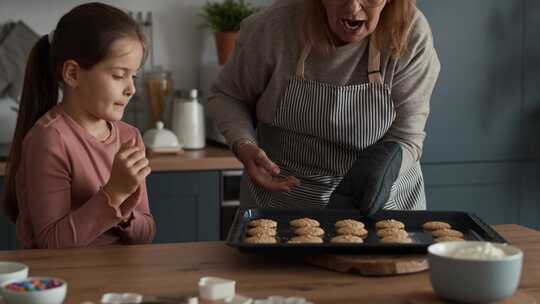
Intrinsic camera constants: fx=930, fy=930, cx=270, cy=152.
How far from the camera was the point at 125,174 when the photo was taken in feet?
5.55

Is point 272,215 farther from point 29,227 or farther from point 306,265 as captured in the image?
point 29,227

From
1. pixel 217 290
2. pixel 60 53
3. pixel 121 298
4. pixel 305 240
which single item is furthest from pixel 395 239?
pixel 60 53

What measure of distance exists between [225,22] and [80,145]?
6.07 ft

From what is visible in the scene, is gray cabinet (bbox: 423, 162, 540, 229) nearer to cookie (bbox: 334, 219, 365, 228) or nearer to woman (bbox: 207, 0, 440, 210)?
woman (bbox: 207, 0, 440, 210)

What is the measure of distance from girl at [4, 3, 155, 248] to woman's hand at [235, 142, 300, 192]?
259 millimetres

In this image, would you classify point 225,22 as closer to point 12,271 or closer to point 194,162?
point 194,162

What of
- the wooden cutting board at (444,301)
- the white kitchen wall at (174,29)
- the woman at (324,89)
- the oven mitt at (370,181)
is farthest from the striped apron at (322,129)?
the white kitchen wall at (174,29)

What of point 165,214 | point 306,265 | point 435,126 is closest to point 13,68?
point 165,214

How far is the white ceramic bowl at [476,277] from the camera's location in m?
1.31

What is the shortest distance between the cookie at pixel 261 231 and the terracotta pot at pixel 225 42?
1.91m

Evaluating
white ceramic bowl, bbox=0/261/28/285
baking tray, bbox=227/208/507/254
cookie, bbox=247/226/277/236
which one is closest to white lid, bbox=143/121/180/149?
baking tray, bbox=227/208/507/254

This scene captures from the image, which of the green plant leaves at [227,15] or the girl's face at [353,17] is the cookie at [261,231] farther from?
the green plant leaves at [227,15]

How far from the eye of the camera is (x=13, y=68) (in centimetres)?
358

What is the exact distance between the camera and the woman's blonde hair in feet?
6.89
